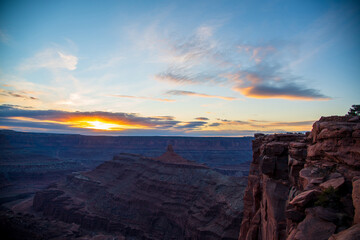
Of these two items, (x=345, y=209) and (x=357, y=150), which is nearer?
(x=345, y=209)

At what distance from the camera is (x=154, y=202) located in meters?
68.6

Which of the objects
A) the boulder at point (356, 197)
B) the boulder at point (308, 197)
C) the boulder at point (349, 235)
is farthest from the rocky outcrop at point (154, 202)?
the boulder at point (349, 235)

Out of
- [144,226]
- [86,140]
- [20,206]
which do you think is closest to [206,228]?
[144,226]

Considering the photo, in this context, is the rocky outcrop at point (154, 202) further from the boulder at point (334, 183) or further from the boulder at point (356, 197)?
the boulder at point (356, 197)

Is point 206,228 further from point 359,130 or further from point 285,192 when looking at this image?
point 359,130

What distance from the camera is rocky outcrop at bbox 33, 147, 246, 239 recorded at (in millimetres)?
55062

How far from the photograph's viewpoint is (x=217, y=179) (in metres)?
71.9

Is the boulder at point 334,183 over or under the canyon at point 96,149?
over

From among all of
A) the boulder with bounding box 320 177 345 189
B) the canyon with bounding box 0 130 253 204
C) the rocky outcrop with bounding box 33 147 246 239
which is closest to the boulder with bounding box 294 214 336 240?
the boulder with bounding box 320 177 345 189

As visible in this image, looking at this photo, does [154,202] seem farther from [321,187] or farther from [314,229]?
[314,229]

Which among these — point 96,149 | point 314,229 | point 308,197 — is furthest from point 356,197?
point 96,149

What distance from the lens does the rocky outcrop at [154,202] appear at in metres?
55.1

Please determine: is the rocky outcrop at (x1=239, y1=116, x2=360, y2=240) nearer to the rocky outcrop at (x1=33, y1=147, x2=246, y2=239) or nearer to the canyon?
the rocky outcrop at (x1=33, y1=147, x2=246, y2=239)

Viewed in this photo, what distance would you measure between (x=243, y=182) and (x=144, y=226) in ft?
98.6
